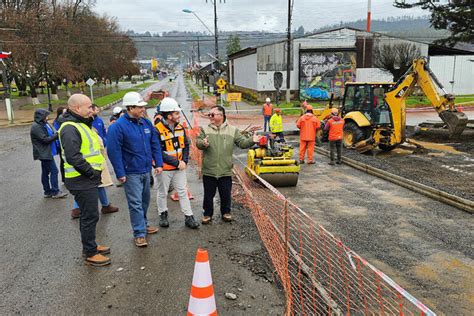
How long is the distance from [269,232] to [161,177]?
1.87m

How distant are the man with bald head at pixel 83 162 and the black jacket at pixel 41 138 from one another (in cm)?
332

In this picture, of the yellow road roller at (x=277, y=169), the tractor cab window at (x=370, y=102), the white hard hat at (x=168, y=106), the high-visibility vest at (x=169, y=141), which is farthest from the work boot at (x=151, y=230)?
the tractor cab window at (x=370, y=102)

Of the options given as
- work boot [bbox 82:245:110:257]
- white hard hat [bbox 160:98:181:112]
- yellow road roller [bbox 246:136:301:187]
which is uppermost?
white hard hat [bbox 160:98:181:112]

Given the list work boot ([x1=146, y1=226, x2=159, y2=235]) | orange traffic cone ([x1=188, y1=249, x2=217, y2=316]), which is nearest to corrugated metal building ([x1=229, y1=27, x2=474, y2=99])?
work boot ([x1=146, y1=226, x2=159, y2=235])

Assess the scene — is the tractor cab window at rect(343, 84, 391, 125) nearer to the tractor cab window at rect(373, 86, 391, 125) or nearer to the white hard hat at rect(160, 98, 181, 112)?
the tractor cab window at rect(373, 86, 391, 125)

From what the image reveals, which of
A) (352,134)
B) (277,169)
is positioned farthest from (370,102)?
(277,169)

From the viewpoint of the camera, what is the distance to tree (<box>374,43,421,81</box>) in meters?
30.0

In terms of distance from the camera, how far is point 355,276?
4.84 meters

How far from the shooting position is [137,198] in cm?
552

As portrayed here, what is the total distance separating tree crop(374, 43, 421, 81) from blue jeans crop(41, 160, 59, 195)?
27.0 metres

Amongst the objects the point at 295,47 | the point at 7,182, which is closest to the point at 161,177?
the point at 7,182

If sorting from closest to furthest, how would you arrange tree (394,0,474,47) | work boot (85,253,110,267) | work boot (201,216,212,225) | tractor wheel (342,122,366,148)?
work boot (85,253,110,267), work boot (201,216,212,225), tractor wheel (342,122,366,148), tree (394,0,474,47)

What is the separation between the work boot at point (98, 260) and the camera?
198 inches

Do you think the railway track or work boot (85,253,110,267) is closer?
work boot (85,253,110,267)
